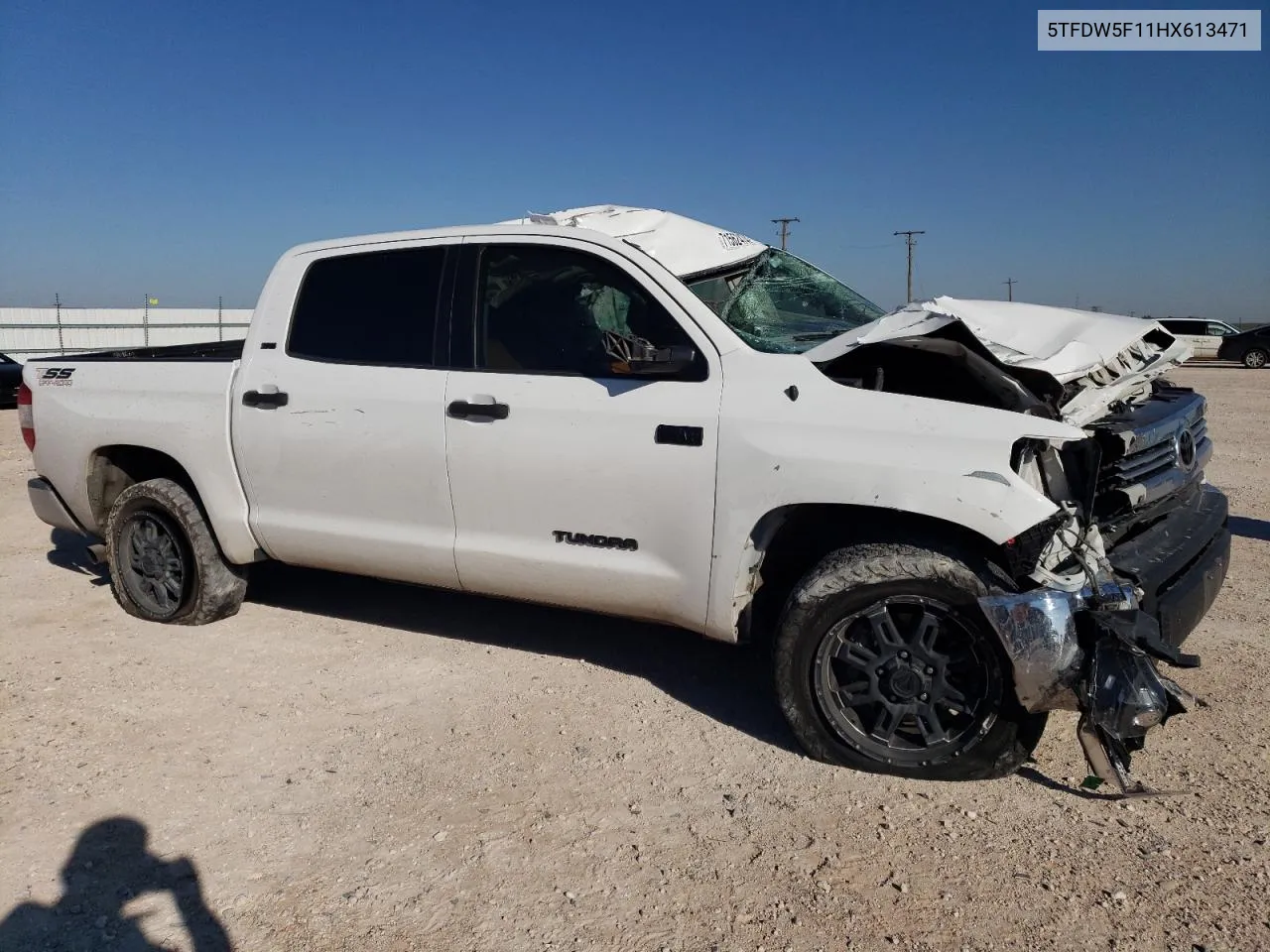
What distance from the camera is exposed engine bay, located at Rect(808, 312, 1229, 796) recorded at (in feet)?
9.98

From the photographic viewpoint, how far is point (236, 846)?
121 inches

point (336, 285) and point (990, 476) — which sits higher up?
point (336, 285)

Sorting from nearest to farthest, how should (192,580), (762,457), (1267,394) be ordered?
(762,457)
(192,580)
(1267,394)

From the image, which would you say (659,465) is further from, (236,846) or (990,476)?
(236,846)

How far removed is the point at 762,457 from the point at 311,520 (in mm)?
2269

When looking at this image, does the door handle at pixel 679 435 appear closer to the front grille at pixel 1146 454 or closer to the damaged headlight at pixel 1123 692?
the front grille at pixel 1146 454

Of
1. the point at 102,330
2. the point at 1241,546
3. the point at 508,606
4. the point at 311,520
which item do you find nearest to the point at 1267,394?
the point at 1241,546

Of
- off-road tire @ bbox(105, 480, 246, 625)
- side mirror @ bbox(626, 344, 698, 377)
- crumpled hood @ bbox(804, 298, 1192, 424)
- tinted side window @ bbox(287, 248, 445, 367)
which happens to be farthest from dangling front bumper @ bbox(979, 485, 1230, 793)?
off-road tire @ bbox(105, 480, 246, 625)

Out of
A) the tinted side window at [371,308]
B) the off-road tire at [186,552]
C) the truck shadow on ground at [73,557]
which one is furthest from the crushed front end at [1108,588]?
the truck shadow on ground at [73,557]

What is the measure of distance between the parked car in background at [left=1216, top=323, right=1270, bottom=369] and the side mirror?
2828 centimetres

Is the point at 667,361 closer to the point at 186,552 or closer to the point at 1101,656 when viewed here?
the point at 1101,656

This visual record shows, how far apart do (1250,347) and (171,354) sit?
1162 inches

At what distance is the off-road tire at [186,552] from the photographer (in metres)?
4.99

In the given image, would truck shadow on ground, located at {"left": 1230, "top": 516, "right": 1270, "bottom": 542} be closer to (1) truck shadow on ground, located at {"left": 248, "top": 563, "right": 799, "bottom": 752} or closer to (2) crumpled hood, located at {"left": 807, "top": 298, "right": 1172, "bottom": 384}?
(2) crumpled hood, located at {"left": 807, "top": 298, "right": 1172, "bottom": 384}
